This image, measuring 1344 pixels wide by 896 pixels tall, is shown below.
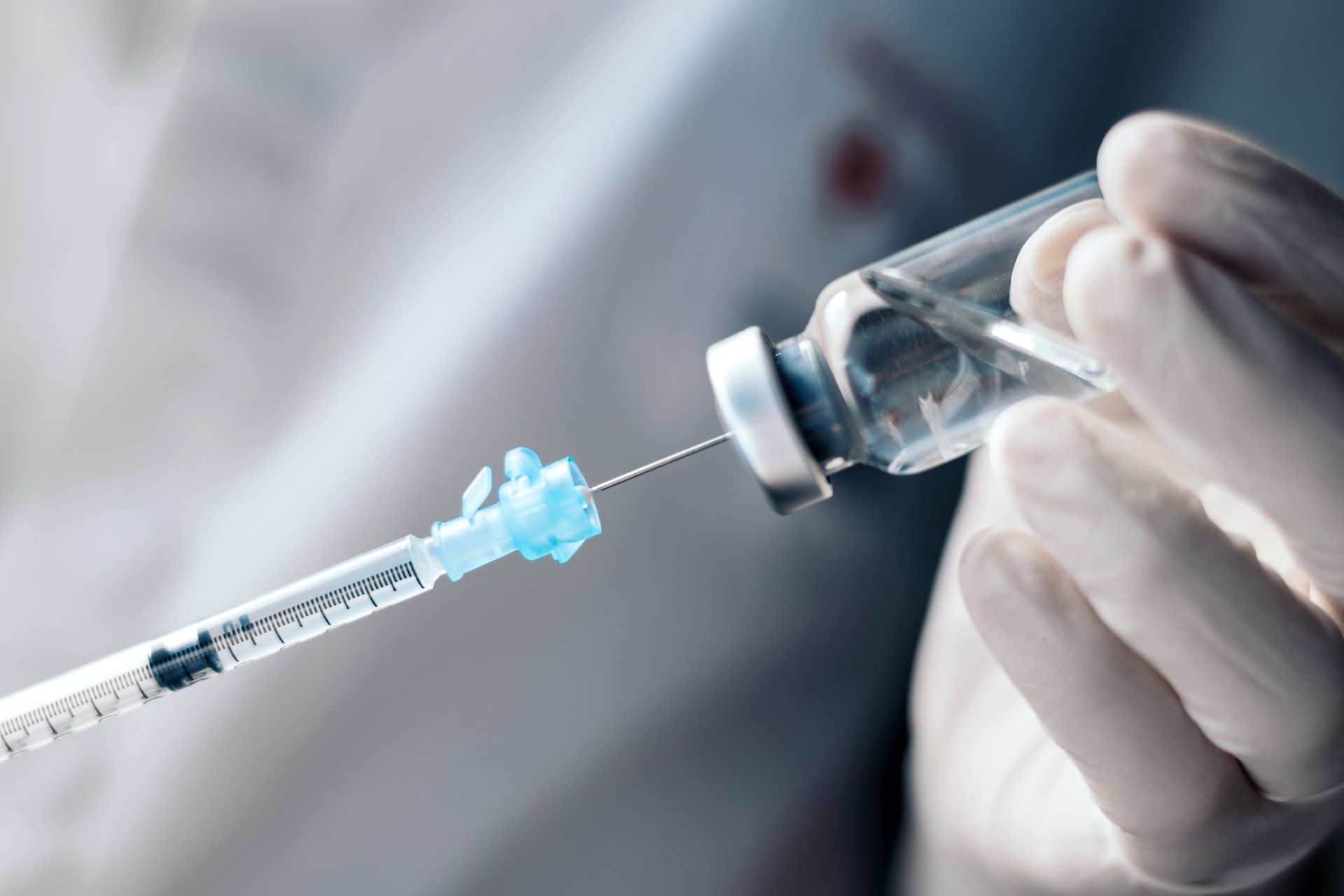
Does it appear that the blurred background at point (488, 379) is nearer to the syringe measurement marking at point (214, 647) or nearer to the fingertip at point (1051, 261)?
the syringe measurement marking at point (214, 647)

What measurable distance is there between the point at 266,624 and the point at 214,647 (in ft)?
0.21

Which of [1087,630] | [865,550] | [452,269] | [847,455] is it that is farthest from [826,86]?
[1087,630]

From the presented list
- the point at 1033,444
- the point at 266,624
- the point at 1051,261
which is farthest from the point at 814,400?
the point at 266,624

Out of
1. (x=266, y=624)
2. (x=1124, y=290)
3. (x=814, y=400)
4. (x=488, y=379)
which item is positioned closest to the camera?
(x=1124, y=290)

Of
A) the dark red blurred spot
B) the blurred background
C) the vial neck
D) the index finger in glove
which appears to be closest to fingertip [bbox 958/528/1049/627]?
the vial neck

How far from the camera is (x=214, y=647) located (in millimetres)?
925

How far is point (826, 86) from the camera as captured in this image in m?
1.48

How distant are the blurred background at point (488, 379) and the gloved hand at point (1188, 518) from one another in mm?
658

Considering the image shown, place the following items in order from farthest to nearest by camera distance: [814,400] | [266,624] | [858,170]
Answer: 1. [858,170]
2. [266,624]
3. [814,400]

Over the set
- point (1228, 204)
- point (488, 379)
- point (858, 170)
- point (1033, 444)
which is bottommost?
point (1033, 444)

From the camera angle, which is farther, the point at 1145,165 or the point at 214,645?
the point at 214,645

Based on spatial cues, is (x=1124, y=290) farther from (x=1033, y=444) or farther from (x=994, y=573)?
(x=994, y=573)

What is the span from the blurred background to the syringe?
30cm

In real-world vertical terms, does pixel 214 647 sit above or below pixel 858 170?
below
